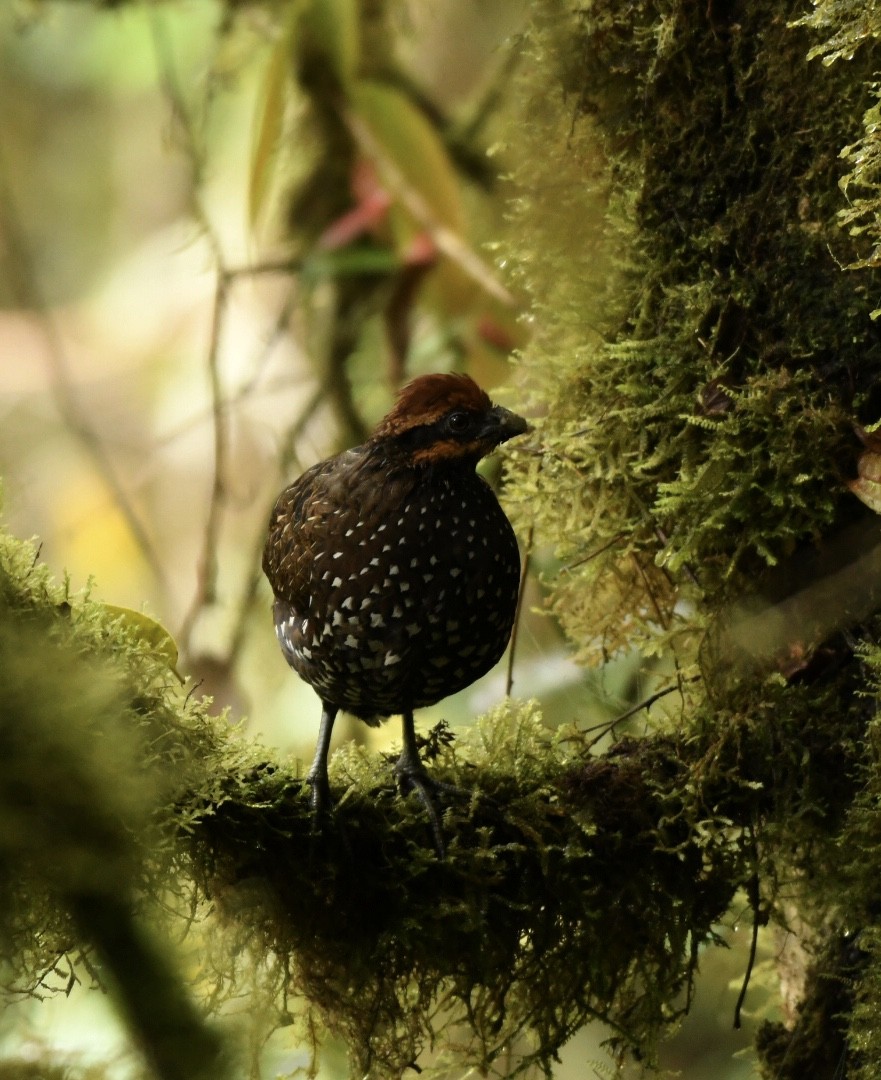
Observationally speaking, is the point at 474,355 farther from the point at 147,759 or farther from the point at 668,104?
the point at 147,759

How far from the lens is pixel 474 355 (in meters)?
4.18

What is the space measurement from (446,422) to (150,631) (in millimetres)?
803

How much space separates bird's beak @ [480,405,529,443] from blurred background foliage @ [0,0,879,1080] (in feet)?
0.84

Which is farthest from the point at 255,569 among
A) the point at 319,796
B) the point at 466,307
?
the point at 319,796

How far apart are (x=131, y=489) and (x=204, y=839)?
3.51m

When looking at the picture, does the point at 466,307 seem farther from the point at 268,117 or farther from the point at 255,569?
the point at 255,569

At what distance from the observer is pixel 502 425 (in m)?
2.61

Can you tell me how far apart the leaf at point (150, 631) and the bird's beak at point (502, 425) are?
2.69 feet

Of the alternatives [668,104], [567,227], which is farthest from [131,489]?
[668,104]

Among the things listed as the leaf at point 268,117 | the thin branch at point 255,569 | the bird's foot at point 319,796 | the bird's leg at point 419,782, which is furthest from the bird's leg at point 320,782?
the leaf at point 268,117

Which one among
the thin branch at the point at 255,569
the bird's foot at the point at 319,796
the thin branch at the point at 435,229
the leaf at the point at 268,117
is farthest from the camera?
the thin branch at the point at 255,569

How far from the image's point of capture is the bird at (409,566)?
257cm

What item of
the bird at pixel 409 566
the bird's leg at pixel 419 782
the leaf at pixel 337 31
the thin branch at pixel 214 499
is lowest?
the bird's leg at pixel 419 782

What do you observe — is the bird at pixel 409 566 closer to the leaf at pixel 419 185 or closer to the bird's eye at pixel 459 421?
the bird's eye at pixel 459 421
